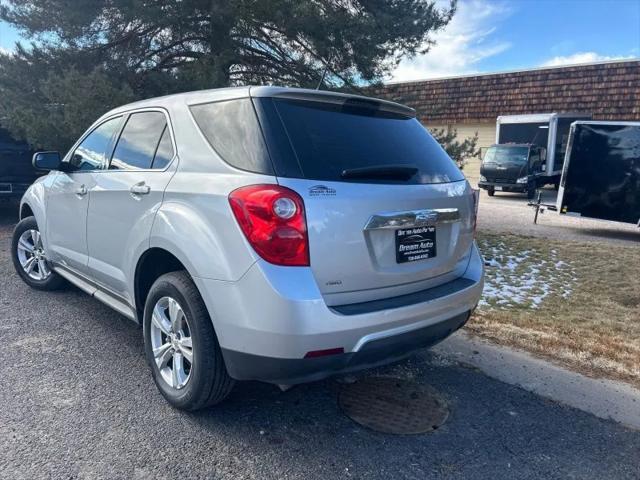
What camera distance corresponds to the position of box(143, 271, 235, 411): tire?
2.69 metres

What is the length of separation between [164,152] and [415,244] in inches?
66.9

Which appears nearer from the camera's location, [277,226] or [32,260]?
[277,226]

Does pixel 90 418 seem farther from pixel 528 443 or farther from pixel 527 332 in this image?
pixel 527 332

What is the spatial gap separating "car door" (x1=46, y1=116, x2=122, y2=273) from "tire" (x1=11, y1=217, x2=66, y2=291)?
1.54ft

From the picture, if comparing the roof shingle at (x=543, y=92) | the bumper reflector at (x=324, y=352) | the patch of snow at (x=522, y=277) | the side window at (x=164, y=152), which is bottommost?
the patch of snow at (x=522, y=277)

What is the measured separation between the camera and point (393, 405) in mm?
3154

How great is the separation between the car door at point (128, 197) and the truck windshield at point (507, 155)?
1642 centimetres

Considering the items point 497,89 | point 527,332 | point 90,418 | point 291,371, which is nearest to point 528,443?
point 291,371

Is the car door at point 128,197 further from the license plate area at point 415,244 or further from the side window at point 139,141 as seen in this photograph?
the license plate area at point 415,244

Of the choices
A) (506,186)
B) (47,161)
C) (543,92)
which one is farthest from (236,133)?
(543,92)

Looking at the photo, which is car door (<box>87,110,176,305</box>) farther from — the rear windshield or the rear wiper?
the rear wiper

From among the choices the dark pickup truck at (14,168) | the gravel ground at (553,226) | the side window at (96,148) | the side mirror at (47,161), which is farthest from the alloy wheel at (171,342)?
the gravel ground at (553,226)

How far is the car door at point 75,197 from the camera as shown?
4.00 m

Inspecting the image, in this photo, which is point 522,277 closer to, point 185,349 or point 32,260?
point 185,349
